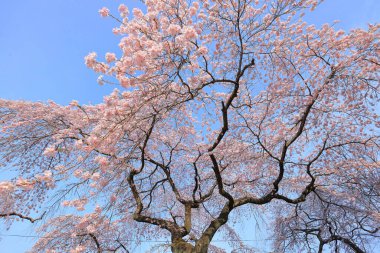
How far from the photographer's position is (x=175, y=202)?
8.30 metres

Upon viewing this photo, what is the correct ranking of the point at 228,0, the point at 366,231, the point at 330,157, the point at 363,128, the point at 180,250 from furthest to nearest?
the point at 366,231 < the point at 330,157 < the point at 363,128 < the point at 180,250 < the point at 228,0

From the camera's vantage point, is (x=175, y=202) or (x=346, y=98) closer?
(x=346, y=98)

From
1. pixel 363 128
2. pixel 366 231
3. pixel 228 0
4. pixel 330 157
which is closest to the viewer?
pixel 228 0

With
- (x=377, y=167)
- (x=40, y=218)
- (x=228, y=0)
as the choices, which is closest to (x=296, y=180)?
(x=377, y=167)

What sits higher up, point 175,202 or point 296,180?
point 296,180

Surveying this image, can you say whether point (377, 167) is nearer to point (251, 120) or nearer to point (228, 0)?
point (251, 120)

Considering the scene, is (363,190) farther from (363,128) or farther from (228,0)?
(228,0)

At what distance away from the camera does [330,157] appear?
7070 millimetres

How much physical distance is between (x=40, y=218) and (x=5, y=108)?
2.32 metres

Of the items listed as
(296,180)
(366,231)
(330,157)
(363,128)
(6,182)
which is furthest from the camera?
(366,231)

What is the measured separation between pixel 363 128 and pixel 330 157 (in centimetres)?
93

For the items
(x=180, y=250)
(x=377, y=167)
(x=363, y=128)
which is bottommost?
(x=180, y=250)

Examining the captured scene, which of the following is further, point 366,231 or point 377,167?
point 366,231

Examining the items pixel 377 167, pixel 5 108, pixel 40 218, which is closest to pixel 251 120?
pixel 377 167
